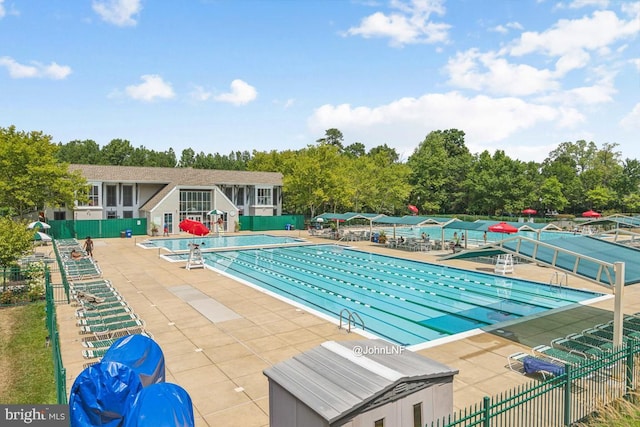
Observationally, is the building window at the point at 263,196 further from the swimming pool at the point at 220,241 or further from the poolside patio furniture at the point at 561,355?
the poolside patio furniture at the point at 561,355

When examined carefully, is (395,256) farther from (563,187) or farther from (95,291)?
(563,187)

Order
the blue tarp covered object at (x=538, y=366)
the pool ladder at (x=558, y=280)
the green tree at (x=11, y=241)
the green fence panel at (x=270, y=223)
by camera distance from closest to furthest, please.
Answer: the blue tarp covered object at (x=538, y=366), the green tree at (x=11, y=241), the pool ladder at (x=558, y=280), the green fence panel at (x=270, y=223)

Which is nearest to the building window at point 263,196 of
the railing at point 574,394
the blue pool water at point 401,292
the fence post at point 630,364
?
the blue pool water at point 401,292

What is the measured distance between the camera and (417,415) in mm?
5508

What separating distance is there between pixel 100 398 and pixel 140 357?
38.1 inches

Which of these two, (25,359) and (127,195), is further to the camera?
(127,195)

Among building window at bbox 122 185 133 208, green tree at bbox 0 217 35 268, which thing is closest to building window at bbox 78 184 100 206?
building window at bbox 122 185 133 208

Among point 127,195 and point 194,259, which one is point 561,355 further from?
point 127,195

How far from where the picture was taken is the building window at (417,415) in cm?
547

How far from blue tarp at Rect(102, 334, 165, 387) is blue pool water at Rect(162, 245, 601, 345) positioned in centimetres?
838

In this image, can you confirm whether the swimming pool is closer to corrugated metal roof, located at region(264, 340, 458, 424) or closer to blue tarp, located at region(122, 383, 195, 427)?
corrugated metal roof, located at region(264, 340, 458, 424)

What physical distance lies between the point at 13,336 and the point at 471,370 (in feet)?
40.2

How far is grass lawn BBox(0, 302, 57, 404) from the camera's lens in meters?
8.50

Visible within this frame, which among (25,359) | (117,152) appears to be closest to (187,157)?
(117,152)
